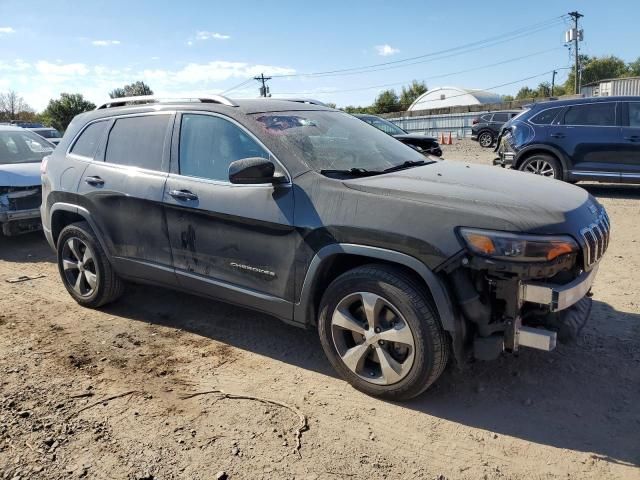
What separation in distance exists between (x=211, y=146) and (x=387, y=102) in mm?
79171

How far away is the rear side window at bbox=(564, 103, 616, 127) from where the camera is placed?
9438 millimetres

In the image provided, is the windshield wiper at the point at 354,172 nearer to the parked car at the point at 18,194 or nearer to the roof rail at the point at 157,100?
the roof rail at the point at 157,100

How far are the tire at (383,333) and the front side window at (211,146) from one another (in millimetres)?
1140

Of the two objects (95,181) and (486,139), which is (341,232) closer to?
(95,181)

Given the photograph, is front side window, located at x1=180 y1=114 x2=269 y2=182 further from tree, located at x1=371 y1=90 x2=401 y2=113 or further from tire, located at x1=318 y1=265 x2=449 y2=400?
tree, located at x1=371 y1=90 x2=401 y2=113

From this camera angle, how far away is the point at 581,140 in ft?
31.2

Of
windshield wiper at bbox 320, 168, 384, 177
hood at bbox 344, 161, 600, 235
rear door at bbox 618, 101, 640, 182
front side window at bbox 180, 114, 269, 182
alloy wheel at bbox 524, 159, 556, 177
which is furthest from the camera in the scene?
alloy wheel at bbox 524, 159, 556, 177

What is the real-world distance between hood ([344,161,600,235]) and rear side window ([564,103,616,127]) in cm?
694

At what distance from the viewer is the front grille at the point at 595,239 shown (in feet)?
9.65

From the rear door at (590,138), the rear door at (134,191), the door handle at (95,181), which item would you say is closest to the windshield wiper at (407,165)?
the rear door at (134,191)

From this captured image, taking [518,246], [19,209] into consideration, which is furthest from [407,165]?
[19,209]

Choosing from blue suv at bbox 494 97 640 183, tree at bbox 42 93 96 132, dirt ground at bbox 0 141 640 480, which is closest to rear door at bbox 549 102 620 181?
blue suv at bbox 494 97 640 183

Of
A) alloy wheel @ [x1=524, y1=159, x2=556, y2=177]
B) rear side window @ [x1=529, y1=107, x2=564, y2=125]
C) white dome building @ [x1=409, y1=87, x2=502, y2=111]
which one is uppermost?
white dome building @ [x1=409, y1=87, x2=502, y2=111]

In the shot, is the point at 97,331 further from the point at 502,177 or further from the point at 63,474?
the point at 502,177
